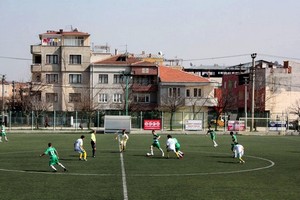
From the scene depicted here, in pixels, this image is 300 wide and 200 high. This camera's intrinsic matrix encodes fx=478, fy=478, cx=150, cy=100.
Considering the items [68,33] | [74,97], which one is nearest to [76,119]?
[74,97]

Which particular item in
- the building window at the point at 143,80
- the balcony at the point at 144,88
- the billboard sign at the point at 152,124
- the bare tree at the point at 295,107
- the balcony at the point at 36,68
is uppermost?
the balcony at the point at 36,68

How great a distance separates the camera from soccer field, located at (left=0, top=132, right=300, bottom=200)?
18.5 meters

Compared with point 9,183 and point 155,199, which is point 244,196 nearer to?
point 155,199

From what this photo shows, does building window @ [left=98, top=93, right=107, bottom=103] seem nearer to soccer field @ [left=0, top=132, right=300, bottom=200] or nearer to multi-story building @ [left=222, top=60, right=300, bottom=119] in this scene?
multi-story building @ [left=222, top=60, right=300, bottom=119]

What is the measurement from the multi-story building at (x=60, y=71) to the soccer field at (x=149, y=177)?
165 feet

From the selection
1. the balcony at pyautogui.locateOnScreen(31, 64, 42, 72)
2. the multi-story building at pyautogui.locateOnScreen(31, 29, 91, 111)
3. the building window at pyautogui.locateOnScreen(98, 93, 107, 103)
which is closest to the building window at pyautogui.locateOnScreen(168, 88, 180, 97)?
the building window at pyautogui.locateOnScreen(98, 93, 107, 103)

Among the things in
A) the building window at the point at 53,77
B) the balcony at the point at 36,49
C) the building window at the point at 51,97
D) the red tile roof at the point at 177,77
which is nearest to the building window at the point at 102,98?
the building window at the point at 51,97

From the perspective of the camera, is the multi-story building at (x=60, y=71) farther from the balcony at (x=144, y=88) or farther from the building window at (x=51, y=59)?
the balcony at (x=144, y=88)

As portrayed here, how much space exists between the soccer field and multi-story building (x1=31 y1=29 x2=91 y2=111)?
50166 millimetres

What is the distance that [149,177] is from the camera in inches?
908

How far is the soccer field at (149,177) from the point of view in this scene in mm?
18484

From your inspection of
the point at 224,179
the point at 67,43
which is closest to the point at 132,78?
the point at 67,43

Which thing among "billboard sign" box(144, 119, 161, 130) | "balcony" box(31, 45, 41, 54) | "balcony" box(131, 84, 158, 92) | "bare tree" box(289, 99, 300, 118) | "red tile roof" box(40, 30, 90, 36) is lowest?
"billboard sign" box(144, 119, 161, 130)

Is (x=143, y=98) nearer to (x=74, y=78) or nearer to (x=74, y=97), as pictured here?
(x=74, y=97)
